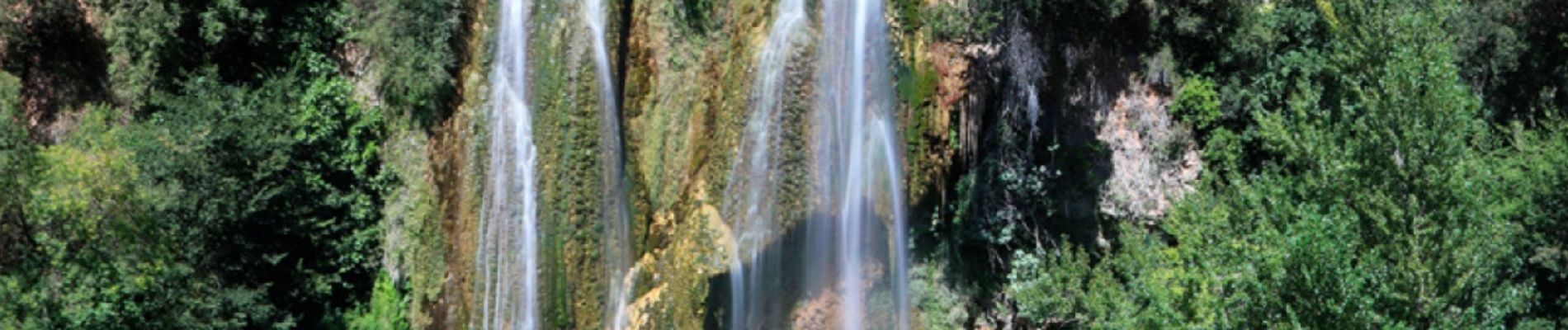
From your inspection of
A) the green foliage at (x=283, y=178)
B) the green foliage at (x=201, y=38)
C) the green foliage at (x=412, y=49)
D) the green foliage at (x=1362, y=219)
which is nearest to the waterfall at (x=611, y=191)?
the green foliage at (x=412, y=49)

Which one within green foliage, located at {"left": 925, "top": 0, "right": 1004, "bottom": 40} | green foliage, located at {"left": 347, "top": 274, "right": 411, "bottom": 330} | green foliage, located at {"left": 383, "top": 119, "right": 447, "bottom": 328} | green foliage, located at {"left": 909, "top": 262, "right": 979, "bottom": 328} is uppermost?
green foliage, located at {"left": 925, "top": 0, "right": 1004, "bottom": 40}

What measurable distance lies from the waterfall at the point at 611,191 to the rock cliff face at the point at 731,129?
3.6 inches

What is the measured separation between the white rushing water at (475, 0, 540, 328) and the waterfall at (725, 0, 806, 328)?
270cm

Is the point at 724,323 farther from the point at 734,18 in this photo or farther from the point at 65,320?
the point at 65,320

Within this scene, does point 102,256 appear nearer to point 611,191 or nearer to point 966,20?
point 611,191

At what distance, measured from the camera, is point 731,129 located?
24797mm

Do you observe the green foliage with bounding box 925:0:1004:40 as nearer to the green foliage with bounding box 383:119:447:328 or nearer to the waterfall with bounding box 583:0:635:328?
the waterfall with bounding box 583:0:635:328

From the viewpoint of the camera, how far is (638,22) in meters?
26.3

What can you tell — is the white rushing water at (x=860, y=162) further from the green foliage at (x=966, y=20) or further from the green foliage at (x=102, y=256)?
the green foliage at (x=102, y=256)

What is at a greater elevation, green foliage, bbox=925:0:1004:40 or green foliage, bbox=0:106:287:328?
green foliage, bbox=925:0:1004:40

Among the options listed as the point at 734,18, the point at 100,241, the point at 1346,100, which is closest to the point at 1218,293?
the point at 1346,100

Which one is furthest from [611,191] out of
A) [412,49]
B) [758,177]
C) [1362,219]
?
[1362,219]

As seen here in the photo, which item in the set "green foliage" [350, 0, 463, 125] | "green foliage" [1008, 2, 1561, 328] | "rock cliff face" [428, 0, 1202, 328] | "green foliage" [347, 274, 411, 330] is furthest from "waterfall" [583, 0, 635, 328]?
"green foliage" [1008, 2, 1561, 328]

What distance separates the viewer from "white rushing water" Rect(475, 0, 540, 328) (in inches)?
1038
